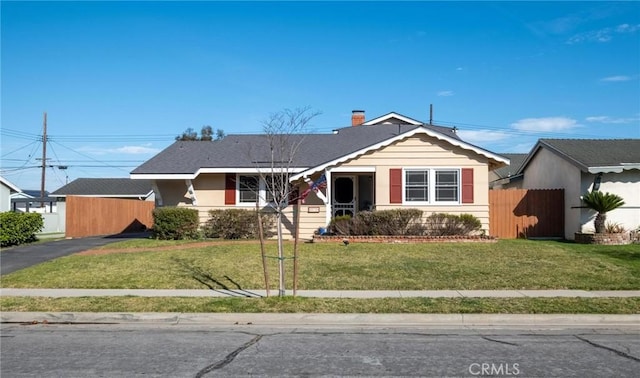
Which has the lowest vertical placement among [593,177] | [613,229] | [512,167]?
[613,229]

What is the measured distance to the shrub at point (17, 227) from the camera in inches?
806

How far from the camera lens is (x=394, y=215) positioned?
1819 centimetres

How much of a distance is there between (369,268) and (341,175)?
26.6ft

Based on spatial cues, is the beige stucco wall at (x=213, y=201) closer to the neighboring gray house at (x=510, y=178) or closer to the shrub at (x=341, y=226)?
the shrub at (x=341, y=226)

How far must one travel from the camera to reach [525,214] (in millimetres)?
20703

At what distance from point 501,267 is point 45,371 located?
1041cm

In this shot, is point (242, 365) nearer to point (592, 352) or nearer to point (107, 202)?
point (592, 352)

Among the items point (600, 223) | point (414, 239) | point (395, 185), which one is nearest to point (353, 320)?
point (414, 239)

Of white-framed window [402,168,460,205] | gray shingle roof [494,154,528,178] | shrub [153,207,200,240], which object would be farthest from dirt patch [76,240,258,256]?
gray shingle roof [494,154,528,178]

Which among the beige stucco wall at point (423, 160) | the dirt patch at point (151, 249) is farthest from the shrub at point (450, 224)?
the dirt patch at point (151, 249)

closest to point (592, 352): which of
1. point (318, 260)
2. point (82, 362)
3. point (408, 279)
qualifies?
point (408, 279)

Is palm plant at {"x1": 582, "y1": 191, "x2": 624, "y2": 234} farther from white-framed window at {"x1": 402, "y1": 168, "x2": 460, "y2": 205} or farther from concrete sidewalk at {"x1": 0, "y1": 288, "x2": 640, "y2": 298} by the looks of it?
concrete sidewalk at {"x1": 0, "y1": 288, "x2": 640, "y2": 298}

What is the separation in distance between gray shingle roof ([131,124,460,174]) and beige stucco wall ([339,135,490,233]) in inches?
22.3

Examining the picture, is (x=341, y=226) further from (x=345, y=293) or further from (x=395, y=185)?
(x=345, y=293)
